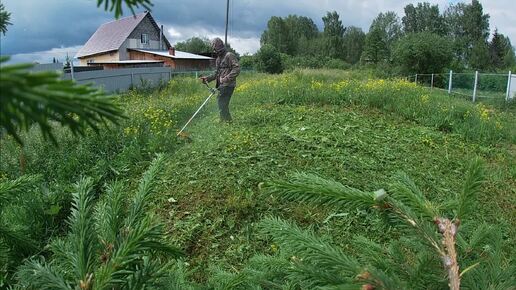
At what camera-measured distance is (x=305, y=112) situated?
8.23 m

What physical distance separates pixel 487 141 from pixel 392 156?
256cm

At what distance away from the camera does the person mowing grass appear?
798cm

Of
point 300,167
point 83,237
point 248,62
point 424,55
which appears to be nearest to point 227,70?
point 300,167

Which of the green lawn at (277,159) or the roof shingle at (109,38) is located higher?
the roof shingle at (109,38)

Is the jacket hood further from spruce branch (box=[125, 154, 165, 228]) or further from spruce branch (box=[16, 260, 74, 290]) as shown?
spruce branch (box=[16, 260, 74, 290])

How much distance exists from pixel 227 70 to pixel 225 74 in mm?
87

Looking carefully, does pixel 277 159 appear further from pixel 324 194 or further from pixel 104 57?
pixel 104 57

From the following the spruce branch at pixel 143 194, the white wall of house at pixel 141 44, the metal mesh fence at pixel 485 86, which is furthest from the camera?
the white wall of house at pixel 141 44

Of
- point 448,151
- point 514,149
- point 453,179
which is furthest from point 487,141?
point 453,179

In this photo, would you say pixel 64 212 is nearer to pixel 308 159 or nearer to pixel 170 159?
pixel 170 159

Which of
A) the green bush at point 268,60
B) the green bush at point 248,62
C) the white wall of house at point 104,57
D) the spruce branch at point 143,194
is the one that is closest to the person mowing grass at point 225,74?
the spruce branch at point 143,194

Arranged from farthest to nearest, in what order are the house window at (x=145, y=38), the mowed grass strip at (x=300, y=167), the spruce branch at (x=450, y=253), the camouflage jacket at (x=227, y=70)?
the house window at (x=145, y=38)
the camouflage jacket at (x=227, y=70)
the mowed grass strip at (x=300, y=167)
the spruce branch at (x=450, y=253)

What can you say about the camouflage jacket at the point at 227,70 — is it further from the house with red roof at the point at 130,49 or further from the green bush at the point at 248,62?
the house with red roof at the point at 130,49

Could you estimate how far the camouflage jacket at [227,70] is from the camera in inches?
313
